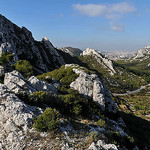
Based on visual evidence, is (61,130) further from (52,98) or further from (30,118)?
(52,98)

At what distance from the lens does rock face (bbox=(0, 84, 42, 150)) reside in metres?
10.0

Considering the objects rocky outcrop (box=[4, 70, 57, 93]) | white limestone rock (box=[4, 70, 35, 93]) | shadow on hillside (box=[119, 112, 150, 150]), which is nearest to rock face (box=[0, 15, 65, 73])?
rocky outcrop (box=[4, 70, 57, 93])

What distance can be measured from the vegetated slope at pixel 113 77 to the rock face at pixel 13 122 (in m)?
113

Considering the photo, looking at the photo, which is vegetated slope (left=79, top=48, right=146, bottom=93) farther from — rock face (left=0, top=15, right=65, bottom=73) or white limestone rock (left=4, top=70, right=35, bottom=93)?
white limestone rock (left=4, top=70, right=35, bottom=93)

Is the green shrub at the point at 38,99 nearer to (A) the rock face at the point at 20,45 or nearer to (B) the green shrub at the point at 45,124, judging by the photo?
(B) the green shrub at the point at 45,124

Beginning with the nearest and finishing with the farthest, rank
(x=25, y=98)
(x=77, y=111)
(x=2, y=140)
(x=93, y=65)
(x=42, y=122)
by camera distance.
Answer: (x=2, y=140)
(x=42, y=122)
(x=25, y=98)
(x=77, y=111)
(x=93, y=65)

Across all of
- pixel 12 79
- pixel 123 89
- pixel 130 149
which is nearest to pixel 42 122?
pixel 12 79

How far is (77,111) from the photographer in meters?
17.0

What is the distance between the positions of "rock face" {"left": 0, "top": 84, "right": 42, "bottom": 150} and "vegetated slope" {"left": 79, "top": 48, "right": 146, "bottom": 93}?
370 ft

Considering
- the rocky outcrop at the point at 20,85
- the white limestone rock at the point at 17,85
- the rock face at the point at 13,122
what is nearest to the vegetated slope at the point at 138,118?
the rock face at the point at 13,122

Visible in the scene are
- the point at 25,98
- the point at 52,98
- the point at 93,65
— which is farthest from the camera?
the point at 93,65

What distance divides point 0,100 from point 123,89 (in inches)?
5556

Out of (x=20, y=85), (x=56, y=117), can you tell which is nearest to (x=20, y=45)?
(x=20, y=85)

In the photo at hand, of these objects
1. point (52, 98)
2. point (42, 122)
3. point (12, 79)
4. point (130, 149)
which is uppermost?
point (12, 79)
